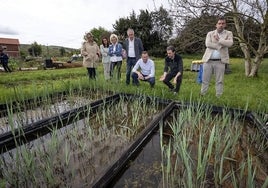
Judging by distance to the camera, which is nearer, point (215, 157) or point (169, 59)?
point (215, 157)

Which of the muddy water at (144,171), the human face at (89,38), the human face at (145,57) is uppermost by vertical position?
the human face at (89,38)

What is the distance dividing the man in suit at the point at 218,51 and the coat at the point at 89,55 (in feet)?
9.74

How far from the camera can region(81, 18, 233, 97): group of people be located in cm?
364

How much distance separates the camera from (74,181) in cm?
159

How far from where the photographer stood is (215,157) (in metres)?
1.55

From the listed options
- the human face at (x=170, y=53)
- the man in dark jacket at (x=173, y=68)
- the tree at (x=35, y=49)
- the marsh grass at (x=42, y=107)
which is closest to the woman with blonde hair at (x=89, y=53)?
the marsh grass at (x=42, y=107)

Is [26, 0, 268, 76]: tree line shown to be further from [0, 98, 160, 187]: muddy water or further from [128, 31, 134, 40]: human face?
[0, 98, 160, 187]: muddy water

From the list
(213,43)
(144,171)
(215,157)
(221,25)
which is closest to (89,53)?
(213,43)

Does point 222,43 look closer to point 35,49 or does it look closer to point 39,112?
point 39,112

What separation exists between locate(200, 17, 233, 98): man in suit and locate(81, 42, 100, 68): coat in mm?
2967

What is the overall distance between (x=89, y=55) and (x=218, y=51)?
3.28 m

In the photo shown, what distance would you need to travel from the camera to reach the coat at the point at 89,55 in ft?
17.5

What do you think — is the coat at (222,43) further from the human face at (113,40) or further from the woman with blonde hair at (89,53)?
the woman with blonde hair at (89,53)

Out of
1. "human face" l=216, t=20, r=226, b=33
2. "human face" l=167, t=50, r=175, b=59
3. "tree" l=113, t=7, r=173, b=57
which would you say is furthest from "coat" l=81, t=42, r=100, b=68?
"tree" l=113, t=7, r=173, b=57
